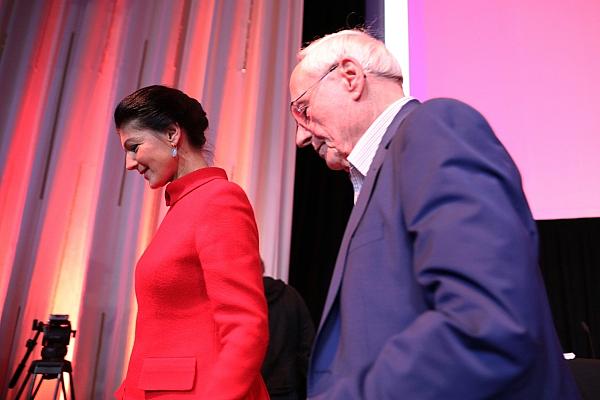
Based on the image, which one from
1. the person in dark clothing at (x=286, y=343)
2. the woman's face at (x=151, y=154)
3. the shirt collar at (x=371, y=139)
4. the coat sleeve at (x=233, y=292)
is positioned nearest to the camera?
the shirt collar at (x=371, y=139)

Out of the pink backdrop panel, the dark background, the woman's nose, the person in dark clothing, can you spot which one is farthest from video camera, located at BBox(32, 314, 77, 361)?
the pink backdrop panel

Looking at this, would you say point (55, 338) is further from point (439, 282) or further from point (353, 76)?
point (439, 282)

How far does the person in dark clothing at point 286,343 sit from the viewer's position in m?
2.62

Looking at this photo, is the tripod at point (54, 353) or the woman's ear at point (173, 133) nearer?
the woman's ear at point (173, 133)

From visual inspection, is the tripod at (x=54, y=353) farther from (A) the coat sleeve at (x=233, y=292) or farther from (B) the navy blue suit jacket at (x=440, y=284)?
(B) the navy blue suit jacket at (x=440, y=284)

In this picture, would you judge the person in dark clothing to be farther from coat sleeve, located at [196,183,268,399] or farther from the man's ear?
the man's ear

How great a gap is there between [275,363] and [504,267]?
2.23m

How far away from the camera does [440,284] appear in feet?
1.94

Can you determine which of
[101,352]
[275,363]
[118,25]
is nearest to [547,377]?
[275,363]

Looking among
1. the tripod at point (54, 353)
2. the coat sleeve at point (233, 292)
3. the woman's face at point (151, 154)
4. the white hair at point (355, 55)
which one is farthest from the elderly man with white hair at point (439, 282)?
the tripod at point (54, 353)

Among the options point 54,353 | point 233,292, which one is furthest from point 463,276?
point 54,353

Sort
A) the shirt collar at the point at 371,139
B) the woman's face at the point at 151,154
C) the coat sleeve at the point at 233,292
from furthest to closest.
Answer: the woman's face at the point at 151,154, the coat sleeve at the point at 233,292, the shirt collar at the point at 371,139

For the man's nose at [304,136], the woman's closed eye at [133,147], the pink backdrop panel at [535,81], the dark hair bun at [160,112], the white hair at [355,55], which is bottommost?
the man's nose at [304,136]

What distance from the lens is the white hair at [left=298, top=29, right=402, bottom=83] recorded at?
95 cm
